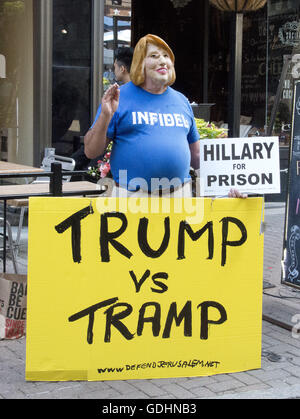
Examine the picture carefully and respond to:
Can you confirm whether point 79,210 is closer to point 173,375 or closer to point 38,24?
point 173,375

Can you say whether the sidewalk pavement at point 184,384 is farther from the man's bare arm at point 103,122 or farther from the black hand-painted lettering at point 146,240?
the man's bare arm at point 103,122

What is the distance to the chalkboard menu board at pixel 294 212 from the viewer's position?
561cm

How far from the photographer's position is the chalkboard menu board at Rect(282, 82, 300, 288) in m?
5.61

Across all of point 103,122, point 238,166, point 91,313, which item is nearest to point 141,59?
point 103,122

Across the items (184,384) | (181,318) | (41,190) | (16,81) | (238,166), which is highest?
(16,81)

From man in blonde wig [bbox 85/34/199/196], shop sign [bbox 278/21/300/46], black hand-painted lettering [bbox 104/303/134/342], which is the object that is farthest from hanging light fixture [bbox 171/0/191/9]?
black hand-painted lettering [bbox 104/303/134/342]

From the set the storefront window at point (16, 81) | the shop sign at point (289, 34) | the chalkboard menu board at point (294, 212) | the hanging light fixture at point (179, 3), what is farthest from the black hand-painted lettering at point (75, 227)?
the hanging light fixture at point (179, 3)

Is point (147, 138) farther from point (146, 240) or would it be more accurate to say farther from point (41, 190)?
point (41, 190)

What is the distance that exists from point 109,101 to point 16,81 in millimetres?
5138

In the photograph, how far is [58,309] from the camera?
13.2 feet

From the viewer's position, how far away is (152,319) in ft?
13.6

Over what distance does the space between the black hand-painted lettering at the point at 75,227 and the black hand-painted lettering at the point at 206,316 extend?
0.81 meters

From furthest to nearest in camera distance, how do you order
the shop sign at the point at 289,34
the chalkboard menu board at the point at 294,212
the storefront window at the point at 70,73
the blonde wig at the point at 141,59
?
the shop sign at the point at 289,34
the storefront window at the point at 70,73
the chalkboard menu board at the point at 294,212
the blonde wig at the point at 141,59
